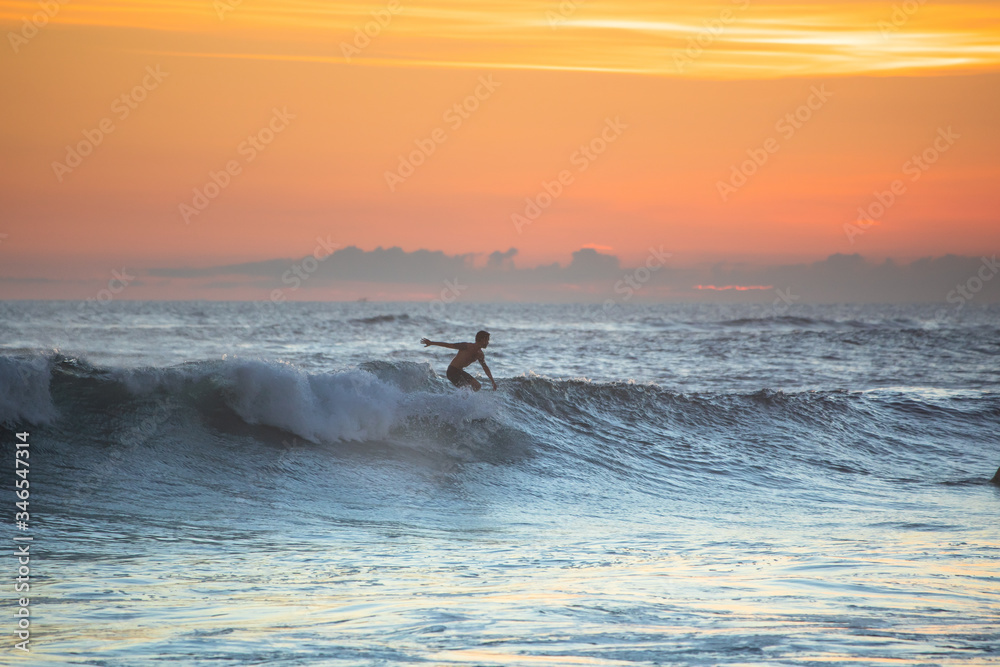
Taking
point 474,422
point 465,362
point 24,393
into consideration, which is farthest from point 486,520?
point 24,393

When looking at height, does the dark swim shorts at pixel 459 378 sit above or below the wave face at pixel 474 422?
above

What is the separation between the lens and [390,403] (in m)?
13.0

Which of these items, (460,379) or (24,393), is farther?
(460,379)

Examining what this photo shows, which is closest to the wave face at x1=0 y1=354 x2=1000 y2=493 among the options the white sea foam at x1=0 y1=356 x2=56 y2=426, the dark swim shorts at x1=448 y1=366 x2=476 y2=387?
the white sea foam at x1=0 y1=356 x2=56 y2=426

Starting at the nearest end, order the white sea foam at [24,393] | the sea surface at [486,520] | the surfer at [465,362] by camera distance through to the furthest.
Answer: the sea surface at [486,520] < the white sea foam at [24,393] < the surfer at [465,362]

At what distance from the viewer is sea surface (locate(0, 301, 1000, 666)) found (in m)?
5.02

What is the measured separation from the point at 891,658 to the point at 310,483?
7232mm

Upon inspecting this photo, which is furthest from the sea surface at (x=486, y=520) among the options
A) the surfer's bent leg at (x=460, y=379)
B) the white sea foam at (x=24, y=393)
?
the surfer's bent leg at (x=460, y=379)

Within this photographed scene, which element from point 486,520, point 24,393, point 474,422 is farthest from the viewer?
point 474,422

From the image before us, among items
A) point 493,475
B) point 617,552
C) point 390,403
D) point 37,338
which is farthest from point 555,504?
point 37,338

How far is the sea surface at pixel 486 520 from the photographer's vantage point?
198 inches

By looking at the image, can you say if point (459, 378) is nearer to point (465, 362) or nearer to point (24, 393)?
point (465, 362)

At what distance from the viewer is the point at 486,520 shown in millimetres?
9086

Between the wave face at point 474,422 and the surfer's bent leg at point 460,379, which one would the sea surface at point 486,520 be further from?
the surfer's bent leg at point 460,379
